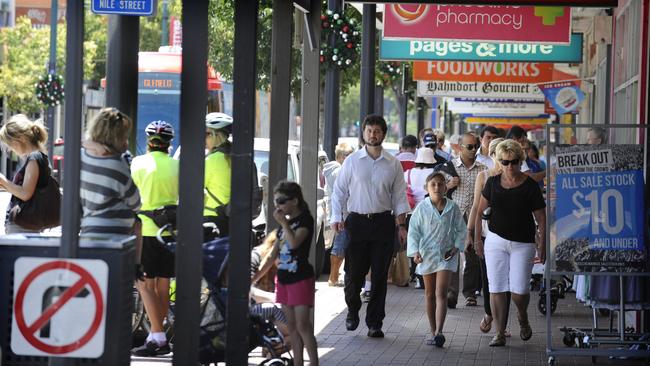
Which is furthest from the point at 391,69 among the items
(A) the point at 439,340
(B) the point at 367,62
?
(A) the point at 439,340

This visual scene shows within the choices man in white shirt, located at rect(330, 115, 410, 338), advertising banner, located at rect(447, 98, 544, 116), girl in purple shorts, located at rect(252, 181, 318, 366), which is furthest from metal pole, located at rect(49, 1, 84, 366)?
advertising banner, located at rect(447, 98, 544, 116)

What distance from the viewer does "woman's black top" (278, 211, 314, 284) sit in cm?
838

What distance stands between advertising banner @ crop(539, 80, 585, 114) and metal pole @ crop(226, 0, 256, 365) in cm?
1865

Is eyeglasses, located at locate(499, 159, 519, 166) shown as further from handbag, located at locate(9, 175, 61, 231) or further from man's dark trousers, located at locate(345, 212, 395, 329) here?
handbag, located at locate(9, 175, 61, 231)

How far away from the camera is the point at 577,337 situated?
10.5 m

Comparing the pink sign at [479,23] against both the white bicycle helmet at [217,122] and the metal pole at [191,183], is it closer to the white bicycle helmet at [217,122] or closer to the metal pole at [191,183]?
the white bicycle helmet at [217,122]

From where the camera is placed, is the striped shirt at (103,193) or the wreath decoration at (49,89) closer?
the striped shirt at (103,193)

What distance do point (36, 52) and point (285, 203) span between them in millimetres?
50534

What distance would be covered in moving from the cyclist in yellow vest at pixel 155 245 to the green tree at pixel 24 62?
45.1 metres

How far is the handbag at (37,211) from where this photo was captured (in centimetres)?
1024

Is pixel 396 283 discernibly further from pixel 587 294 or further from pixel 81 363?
pixel 81 363

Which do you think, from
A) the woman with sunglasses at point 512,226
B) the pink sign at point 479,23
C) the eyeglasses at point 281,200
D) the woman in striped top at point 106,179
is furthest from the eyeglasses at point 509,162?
the pink sign at point 479,23

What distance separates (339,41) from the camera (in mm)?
18172

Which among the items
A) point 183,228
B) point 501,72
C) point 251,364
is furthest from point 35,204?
point 501,72
